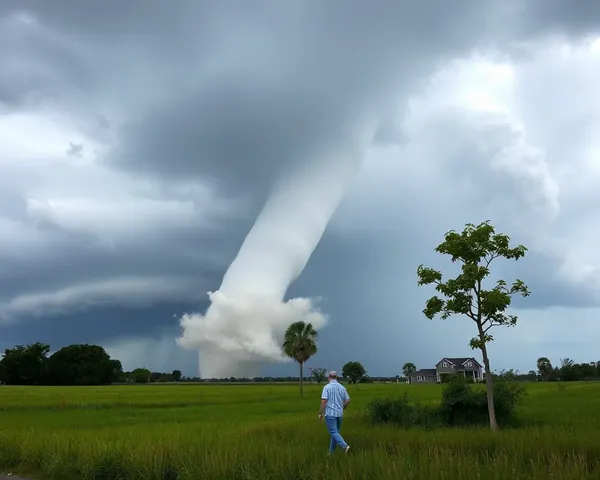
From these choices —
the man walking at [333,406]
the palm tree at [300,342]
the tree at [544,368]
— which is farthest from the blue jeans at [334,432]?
the tree at [544,368]

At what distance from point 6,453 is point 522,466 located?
1394cm

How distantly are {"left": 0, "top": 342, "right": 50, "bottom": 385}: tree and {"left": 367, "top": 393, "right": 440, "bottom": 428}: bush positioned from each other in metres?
149

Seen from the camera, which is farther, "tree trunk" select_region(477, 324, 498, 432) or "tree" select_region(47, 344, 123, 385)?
"tree" select_region(47, 344, 123, 385)

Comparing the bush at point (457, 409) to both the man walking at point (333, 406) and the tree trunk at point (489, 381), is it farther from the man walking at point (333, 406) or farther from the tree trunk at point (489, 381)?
the man walking at point (333, 406)

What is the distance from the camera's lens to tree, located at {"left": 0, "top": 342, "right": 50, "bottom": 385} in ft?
488

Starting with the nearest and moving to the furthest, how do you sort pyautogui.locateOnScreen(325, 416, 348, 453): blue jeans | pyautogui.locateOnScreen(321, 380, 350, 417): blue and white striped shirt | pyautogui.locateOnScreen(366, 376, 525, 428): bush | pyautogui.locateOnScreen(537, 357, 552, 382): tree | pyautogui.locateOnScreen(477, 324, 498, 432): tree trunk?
pyautogui.locateOnScreen(325, 416, 348, 453): blue jeans → pyautogui.locateOnScreen(321, 380, 350, 417): blue and white striped shirt → pyautogui.locateOnScreen(477, 324, 498, 432): tree trunk → pyautogui.locateOnScreen(366, 376, 525, 428): bush → pyautogui.locateOnScreen(537, 357, 552, 382): tree

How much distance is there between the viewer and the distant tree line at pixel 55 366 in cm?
14938

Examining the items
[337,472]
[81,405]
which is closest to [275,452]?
[337,472]

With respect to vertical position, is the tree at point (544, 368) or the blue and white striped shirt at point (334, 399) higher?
the blue and white striped shirt at point (334, 399)

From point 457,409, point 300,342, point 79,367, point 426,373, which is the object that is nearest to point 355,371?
point 426,373

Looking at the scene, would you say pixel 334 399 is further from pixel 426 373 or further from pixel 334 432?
pixel 426 373

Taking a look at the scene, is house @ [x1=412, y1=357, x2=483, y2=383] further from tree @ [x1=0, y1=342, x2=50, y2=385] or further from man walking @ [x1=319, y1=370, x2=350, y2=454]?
man walking @ [x1=319, y1=370, x2=350, y2=454]

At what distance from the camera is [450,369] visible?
16475cm

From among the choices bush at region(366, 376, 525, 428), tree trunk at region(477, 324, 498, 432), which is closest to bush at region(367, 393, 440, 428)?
bush at region(366, 376, 525, 428)
